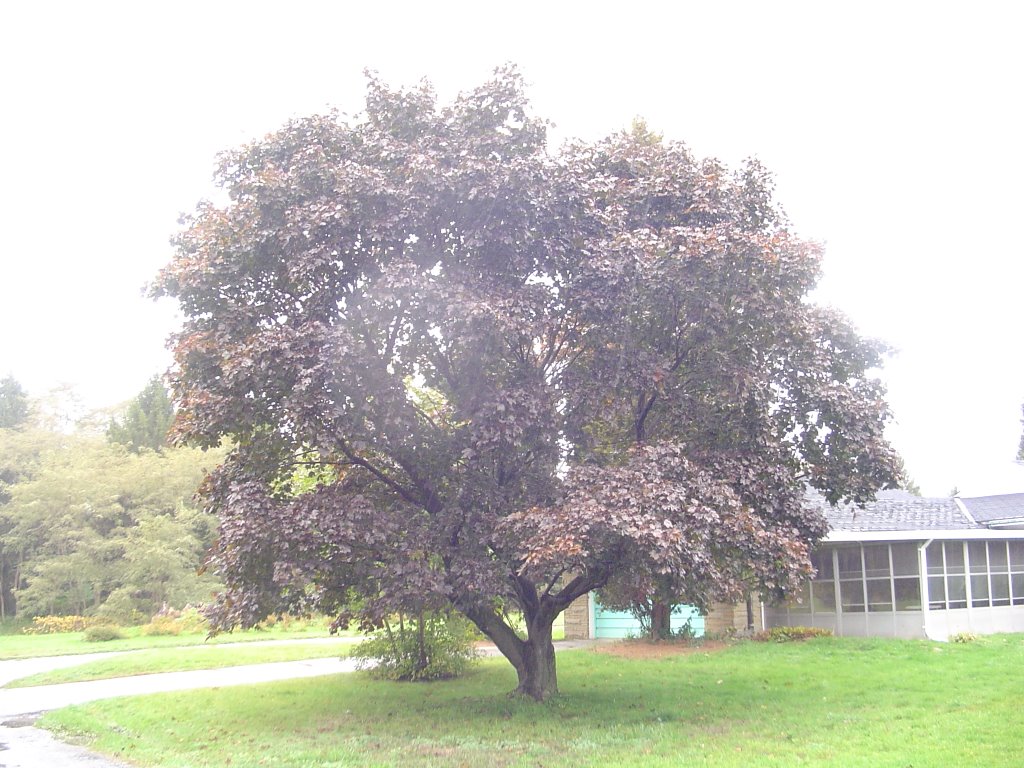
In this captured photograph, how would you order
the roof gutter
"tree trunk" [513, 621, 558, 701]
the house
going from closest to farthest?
"tree trunk" [513, 621, 558, 701], the roof gutter, the house

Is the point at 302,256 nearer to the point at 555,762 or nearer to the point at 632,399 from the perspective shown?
the point at 632,399

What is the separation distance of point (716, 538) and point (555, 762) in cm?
300

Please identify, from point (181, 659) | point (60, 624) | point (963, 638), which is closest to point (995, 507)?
point (963, 638)

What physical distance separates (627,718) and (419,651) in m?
5.74

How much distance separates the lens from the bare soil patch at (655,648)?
59.4ft

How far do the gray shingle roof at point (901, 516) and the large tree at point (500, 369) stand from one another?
27.0 ft

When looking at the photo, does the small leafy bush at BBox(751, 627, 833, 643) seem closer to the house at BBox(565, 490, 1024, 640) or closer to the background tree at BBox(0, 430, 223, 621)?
the house at BBox(565, 490, 1024, 640)

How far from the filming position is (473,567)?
10.2 meters

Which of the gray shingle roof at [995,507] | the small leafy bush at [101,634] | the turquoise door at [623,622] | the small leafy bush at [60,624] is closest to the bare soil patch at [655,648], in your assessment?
the turquoise door at [623,622]

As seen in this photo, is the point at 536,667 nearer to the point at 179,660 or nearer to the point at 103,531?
the point at 179,660

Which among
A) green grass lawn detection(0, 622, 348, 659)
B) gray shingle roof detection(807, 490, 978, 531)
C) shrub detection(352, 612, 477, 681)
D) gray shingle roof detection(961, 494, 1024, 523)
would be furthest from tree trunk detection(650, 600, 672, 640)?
green grass lawn detection(0, 622, 348, 659)

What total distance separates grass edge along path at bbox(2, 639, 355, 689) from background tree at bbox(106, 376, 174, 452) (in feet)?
77.0

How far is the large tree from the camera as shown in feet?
32.6

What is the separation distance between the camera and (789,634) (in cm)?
1897
